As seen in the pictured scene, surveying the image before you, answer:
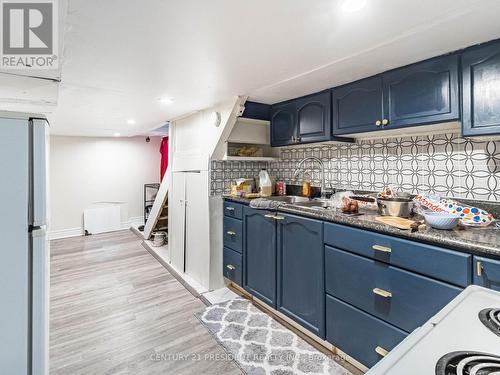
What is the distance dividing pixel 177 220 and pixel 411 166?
264 cm

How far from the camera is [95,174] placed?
17.0 feet

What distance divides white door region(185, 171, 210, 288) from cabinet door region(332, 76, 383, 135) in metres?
1.40

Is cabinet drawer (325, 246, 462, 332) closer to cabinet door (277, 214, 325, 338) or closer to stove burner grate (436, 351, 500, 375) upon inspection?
cabinet door (277, 214, 325, 338)

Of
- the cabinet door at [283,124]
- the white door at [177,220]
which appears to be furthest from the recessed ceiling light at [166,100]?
the cabinet door at [283,124]

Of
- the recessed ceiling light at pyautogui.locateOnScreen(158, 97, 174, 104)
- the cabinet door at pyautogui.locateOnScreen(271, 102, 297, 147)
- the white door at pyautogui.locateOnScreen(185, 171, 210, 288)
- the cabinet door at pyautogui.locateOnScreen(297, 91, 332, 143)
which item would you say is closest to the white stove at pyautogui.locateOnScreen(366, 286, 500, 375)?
the cabinet door at pyautogui.locateOnScreen(297, 91, 332, 143)

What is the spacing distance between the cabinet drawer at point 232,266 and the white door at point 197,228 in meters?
0.19

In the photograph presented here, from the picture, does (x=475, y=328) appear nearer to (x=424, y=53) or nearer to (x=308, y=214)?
(x=308, y=214)

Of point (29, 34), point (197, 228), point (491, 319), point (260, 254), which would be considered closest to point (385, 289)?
point (491, 319)

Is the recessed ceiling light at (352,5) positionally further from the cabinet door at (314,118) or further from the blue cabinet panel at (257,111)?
the blue cabinet panel at (257,111)

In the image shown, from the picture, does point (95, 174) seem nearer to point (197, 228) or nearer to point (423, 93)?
point (197, 228)

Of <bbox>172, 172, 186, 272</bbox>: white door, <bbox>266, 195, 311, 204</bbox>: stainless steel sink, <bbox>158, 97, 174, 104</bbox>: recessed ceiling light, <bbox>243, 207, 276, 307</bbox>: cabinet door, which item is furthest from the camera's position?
<bbox>172, 172, 186, 272</bbox>: white door

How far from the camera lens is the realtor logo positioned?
1057 mm

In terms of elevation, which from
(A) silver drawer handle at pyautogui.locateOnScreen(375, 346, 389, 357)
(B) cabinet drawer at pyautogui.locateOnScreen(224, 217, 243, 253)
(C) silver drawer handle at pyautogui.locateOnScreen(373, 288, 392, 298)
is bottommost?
(A) silver drawer handle at pyautogui.locateOnScreen(375, 346, 389, 357)

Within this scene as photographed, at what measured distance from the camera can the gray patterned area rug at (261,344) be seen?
1651 mm
